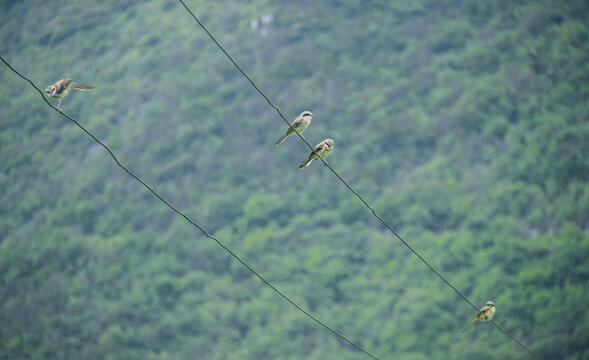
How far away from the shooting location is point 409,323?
167 ft

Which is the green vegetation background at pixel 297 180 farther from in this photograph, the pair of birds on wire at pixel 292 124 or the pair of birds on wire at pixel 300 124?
the pair of birds on wire at pixel 292 124

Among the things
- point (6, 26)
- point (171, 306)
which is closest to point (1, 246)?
point (171, 306)

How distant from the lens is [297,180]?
2670 inches

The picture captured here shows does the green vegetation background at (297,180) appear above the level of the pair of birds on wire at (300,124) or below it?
below

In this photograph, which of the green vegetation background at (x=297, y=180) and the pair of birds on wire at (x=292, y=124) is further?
the green vegetation background at (x=297, y=180)

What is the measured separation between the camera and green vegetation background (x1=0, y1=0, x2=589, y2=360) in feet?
174

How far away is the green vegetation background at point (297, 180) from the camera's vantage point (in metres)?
53.2

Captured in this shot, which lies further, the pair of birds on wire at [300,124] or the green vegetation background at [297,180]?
the green vegetation background at [297,180]

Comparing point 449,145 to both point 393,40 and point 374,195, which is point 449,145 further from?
point 393,40

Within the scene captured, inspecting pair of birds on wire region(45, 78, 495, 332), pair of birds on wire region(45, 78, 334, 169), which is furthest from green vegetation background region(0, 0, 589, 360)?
pair of birds on wire region(45, 78, 334, 169)

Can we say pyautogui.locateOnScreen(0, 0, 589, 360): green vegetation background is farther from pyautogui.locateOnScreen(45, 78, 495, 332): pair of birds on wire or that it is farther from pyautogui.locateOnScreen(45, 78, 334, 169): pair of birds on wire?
pyautogui.locateOnScreen(45, 78, 334, 169): pair of birds on wire

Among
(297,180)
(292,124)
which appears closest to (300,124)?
(292,124)

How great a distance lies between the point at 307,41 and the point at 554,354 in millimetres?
43692

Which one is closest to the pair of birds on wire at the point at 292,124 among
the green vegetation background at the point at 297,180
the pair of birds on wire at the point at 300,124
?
the pair of birds on wire at the point at 300,124
